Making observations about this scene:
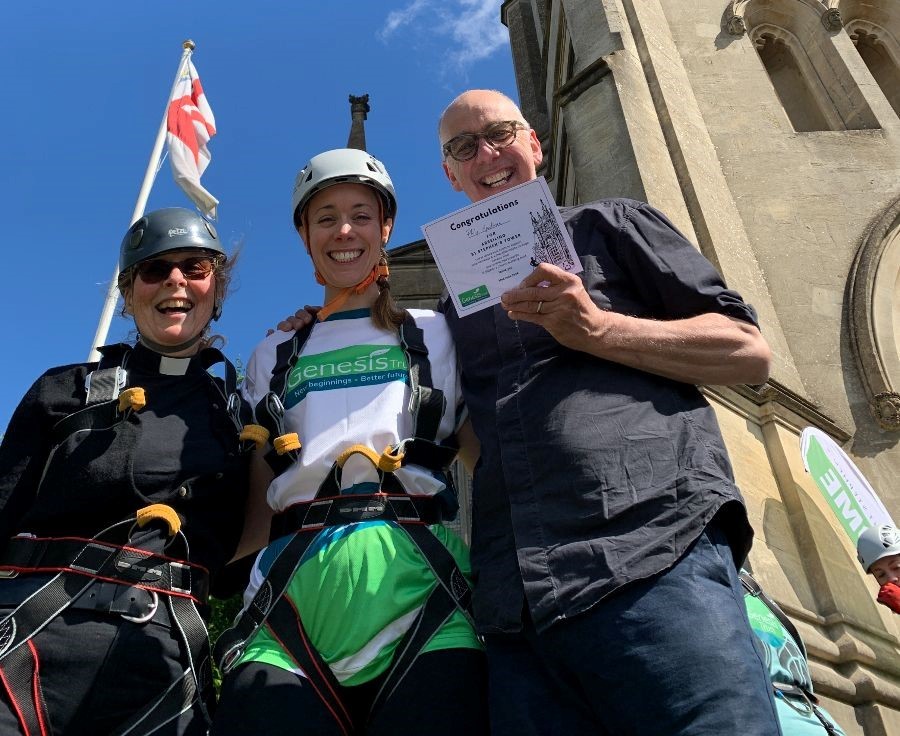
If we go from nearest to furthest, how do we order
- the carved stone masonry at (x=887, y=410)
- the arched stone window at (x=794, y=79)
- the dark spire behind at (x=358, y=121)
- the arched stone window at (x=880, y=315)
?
the carved stone masonry at (x=887, y=410)
the arched stone window at (x=880, y=315)
the arched stone window at (x=794, y=79)
the dark spire behind at (x=358, y=121)

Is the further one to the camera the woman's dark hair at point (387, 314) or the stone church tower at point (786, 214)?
the stone church tower at point (786, 214)

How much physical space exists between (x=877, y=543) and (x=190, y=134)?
10.4 meters

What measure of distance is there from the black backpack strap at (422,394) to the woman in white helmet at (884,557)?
3.84m

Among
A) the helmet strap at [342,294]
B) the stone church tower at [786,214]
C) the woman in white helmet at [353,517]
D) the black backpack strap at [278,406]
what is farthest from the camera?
the stone church tower at [786,214]

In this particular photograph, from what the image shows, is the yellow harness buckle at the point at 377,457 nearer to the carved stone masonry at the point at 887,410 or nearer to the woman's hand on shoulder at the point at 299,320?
the woman's hand on shoulder at the point at 299,320

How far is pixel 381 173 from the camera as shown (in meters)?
2.77

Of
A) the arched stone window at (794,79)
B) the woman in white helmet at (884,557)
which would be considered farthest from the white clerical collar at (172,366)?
the arched stone window at (794,79)

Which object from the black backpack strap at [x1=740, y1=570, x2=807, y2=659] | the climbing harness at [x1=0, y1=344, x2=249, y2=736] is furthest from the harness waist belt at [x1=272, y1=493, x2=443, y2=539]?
the black backpack strap at [x1=740, y1=570, x2=807, y2=659]

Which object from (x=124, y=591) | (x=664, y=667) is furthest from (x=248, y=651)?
(x=664, y=667)

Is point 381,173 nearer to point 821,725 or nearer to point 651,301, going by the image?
point 651,301

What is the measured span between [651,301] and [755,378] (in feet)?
1.13

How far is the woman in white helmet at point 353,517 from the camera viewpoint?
176cm

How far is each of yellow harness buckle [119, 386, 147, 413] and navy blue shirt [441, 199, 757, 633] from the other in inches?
40.9

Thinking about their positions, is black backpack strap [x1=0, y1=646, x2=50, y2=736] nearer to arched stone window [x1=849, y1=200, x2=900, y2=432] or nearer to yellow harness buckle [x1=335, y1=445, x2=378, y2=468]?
yellow harness buckle [x1=335, y1=445, x2=378, y2=468]
